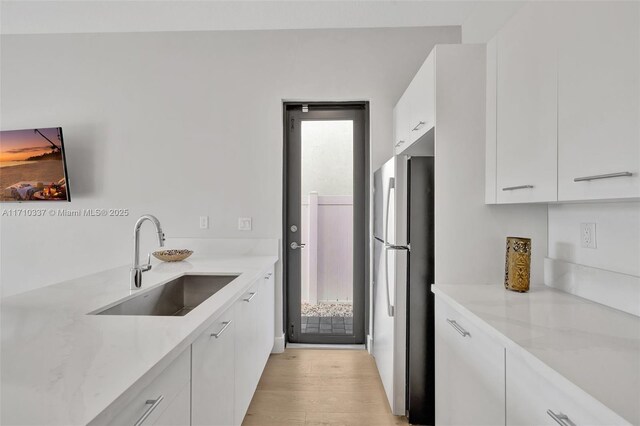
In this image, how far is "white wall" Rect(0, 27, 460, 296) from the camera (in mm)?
2834

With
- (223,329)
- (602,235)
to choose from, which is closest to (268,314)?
(223,329)

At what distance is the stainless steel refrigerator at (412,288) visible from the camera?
1.86 metres

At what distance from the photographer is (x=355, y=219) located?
9.66ft

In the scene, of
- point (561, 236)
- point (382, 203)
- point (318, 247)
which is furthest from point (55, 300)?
point (561, 236)

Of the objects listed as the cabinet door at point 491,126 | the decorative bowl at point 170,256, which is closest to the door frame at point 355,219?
the decorative bowl at point 170,256

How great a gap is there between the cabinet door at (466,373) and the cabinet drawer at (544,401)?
0.19 ft

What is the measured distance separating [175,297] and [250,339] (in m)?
0.48

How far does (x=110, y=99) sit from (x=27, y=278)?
5.75 ft

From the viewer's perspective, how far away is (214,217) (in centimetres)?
286

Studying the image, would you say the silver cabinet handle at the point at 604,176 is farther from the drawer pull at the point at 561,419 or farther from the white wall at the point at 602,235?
the drawer pull at the point at 561,419

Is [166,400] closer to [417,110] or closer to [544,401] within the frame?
[544,401]

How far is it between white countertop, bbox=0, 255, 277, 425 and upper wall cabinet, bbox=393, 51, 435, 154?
1.33m

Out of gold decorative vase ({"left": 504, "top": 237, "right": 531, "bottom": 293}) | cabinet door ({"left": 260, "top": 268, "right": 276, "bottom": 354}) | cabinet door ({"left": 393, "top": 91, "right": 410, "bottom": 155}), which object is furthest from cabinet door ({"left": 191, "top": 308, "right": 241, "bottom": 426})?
cabinet door ({"left": 393, "top": 91, "right": 410, "bottom": 155})

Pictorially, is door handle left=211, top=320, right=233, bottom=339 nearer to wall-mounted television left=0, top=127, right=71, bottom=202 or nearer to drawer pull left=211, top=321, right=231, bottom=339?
drawer pull left=211, top=321, right=231, bottom=339
